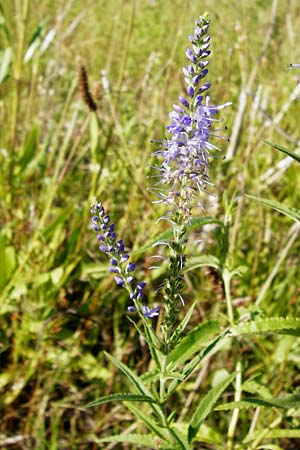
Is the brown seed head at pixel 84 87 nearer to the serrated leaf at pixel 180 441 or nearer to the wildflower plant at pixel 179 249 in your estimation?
the wildflower plant at pixel 179 249

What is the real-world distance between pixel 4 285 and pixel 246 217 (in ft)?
4.82

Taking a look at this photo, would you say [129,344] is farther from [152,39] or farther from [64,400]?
[152,39]

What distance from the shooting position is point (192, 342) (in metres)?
1.42

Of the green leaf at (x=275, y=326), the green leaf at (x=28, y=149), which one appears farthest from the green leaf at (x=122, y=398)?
the green leaf at (x=28, y=149)

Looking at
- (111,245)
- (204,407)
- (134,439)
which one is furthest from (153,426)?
(111,245)

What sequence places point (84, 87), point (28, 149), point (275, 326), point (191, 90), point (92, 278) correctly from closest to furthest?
1. point (191, 90)
2. point (275, 326)
3. point (84, 87)
4. point (92, 278)
5. point (28, 149)

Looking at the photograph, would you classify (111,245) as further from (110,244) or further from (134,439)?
(134,439)

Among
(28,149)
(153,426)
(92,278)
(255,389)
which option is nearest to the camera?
(153,426)

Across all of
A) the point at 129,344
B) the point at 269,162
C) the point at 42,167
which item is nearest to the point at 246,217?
the point at 269,162

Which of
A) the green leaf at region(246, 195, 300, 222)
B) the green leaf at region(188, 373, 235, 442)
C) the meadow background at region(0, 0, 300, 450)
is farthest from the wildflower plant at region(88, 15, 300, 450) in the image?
the meadow background at region(0, 0, 300, 450)

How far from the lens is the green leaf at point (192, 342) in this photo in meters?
1.39

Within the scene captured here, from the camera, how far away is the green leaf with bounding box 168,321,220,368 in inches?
54.6

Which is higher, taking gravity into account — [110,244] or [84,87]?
[84,87]

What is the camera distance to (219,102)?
3301 mm
